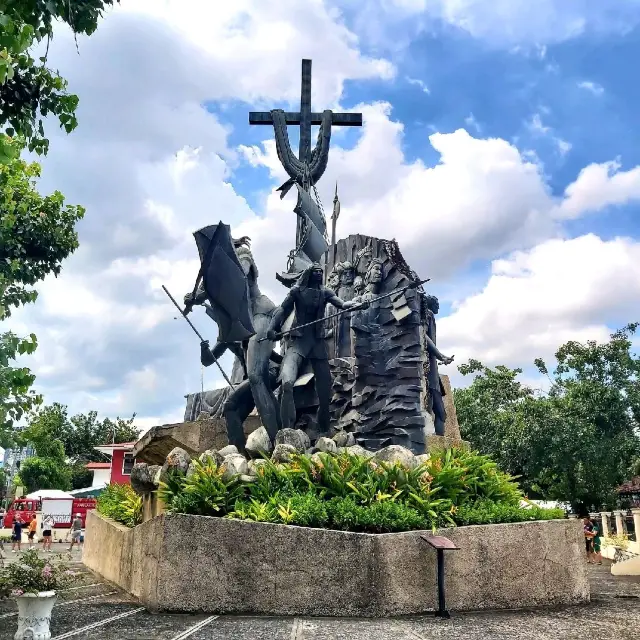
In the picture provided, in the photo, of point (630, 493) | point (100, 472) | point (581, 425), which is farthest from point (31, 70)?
point (100, 472)

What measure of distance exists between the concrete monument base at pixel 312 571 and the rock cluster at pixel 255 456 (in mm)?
1037

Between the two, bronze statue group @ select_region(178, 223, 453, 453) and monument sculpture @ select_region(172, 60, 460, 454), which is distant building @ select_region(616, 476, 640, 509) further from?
bronze statue group @ select_region(178, 223, 453, 453)

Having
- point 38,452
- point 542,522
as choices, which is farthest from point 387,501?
point 38,452

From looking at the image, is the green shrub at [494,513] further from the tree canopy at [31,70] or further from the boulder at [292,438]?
the tree canopy at [31,70]

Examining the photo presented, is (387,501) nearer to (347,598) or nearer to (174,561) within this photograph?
(347,598)

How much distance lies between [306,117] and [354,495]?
1190 cm

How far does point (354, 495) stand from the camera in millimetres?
6996

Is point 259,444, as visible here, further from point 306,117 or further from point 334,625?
point 306,117

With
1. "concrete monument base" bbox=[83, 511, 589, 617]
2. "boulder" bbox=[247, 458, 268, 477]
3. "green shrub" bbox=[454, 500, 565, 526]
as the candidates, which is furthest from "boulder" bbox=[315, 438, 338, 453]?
"concrete monument base" bbox=[83, 511, 589, 617]

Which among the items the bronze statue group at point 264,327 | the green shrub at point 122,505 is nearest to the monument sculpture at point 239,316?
the bronze statue group at point 264,327

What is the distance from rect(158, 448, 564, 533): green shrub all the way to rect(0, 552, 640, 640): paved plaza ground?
95 centimetres

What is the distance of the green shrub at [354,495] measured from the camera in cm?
658

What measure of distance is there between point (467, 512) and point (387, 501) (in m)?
0.88

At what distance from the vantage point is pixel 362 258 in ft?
38.4
